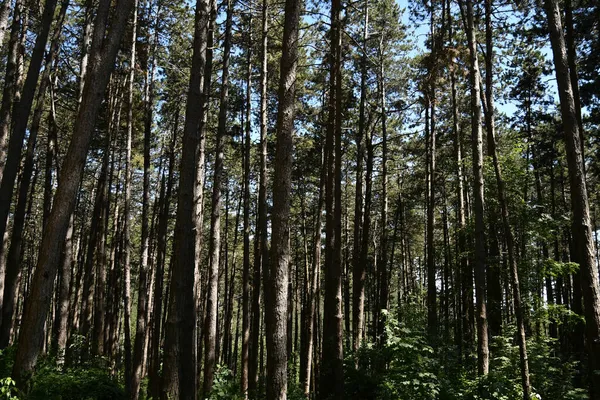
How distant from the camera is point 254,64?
64.9 feet

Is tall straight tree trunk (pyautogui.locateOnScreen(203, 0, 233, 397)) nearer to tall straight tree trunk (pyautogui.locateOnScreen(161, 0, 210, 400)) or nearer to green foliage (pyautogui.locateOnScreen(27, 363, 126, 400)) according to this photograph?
green foliage (pyautogui.locateOnScreen(27, 363, 126, 400))

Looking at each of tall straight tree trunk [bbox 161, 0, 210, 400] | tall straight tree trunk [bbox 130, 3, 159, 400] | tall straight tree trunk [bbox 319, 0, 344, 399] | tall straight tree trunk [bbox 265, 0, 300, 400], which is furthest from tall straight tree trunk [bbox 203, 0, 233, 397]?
tall straight tree trunk [bbox 265, 0, 300, 400]

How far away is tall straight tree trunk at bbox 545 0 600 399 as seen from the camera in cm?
726

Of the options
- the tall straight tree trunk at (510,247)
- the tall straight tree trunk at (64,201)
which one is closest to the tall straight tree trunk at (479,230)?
the tall straight tree trunk at (510,247)

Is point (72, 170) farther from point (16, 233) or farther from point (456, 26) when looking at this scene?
point (456, 26)

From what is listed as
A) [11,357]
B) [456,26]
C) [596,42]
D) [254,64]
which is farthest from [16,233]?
[596,42]

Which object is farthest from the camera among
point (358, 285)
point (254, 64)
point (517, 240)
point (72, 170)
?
point (254, 64)

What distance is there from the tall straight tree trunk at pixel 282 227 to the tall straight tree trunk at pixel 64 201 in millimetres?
2866

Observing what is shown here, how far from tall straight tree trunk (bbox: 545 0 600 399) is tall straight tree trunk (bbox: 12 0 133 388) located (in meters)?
8.17

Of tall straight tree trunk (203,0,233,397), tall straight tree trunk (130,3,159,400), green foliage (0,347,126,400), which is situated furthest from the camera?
tall straight tree trunk (130,3,159,400)

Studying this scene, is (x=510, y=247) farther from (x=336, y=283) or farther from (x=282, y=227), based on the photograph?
(x=282, y=227)

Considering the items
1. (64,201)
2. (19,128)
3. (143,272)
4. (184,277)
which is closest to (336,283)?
(184,277)

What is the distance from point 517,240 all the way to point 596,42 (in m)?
10.9

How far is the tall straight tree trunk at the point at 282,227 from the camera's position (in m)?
6.16
